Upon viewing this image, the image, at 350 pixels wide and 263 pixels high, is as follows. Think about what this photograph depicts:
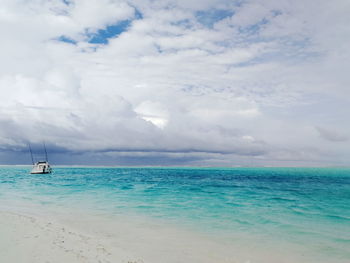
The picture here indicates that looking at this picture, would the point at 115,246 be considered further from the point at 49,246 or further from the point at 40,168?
the point at 40,168

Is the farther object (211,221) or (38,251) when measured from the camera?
(211,221)

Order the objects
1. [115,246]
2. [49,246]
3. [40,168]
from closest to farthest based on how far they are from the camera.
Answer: [49,246]
[115,246]
[40,168]

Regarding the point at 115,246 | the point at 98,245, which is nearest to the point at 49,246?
the point at 98,245

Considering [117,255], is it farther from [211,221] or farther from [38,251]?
[211,221]

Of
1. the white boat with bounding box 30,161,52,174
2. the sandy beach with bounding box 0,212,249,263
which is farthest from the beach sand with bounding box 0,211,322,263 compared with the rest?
the white boat with bounding box 30,161,52,174

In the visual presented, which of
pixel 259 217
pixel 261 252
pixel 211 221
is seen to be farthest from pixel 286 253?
pixel 259 217

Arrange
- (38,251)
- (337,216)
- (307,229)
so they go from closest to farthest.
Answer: (38,251) < (307,229) < (337,216)

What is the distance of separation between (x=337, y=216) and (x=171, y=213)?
1536 cm

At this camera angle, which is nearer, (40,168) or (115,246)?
(115,246)

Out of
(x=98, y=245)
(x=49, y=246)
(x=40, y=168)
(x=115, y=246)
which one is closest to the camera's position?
(x=49, y=246)

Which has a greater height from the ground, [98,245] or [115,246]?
[98,245]

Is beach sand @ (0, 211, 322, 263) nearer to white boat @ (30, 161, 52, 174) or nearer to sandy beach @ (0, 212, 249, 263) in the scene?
sandy beach @ (0, 212, 249, 263)

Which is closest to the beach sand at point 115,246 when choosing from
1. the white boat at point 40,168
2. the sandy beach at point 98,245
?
the sandy beach at point 98,245

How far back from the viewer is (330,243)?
1600 centimetres
